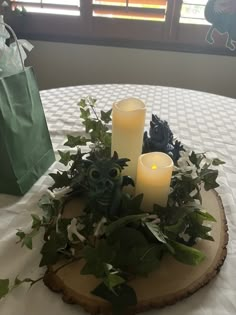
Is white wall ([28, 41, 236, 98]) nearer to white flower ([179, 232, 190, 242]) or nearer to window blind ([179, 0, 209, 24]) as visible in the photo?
window blind ([179, 0, 209, 24])

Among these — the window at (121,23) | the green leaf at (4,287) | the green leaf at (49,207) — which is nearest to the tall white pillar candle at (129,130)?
the green leaf at (49,207)

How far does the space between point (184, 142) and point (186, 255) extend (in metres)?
0.51

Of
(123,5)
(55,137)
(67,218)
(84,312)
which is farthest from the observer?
(123,5)

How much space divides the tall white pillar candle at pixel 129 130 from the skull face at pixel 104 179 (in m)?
0.07

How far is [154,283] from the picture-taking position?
499mm

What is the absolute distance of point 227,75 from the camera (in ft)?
6.70

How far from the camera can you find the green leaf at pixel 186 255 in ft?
1.65

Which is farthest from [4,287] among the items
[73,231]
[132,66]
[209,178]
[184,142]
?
[132,66]

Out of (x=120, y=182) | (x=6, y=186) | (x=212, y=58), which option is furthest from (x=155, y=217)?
(x=212, y=58)

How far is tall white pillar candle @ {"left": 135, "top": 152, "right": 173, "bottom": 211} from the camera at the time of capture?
539 mm

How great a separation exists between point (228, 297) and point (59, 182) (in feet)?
1.16

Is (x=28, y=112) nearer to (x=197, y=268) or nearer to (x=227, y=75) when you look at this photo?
(x=197, y=268)

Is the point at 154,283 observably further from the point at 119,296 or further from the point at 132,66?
the point at 132,66

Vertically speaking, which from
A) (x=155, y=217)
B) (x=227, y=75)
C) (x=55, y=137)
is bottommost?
(x=227, y=75)
